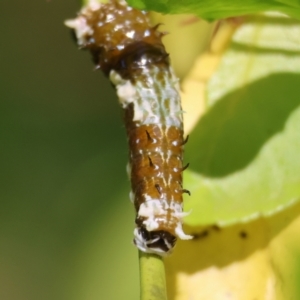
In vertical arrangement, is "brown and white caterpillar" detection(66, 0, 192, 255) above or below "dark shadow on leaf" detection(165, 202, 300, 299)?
above

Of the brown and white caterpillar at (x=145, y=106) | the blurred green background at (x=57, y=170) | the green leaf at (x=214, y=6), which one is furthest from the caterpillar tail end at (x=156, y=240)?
the blurred green background at (x=57, y=170)

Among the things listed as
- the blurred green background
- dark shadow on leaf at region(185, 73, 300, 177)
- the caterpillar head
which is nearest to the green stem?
the caterpillar head

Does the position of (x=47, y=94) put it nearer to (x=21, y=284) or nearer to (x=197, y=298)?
(x=21, y=284)

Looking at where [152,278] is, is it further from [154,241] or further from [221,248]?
[221,248]

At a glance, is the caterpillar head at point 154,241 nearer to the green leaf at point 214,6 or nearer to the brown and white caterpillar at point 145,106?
the brown and white caterpillar at point 145,106

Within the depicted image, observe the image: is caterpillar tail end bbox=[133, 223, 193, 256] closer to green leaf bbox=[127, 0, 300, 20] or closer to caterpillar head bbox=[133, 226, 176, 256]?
caterpillar head bbox=[133, 226, 176, 256]

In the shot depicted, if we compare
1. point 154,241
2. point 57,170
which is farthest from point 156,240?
point 57,170

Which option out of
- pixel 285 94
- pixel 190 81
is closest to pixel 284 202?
pixel 285 94
